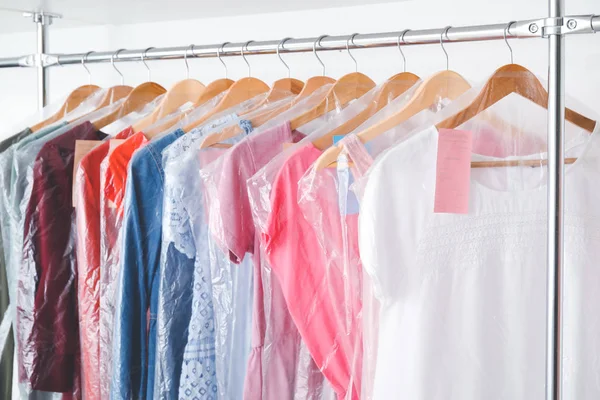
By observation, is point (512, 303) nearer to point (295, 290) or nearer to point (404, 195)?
point (404, 195)

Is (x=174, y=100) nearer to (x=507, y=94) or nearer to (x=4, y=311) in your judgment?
(x=4, y=311)

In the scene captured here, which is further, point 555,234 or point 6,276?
point 6,276

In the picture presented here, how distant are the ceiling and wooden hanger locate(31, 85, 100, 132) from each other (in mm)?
220

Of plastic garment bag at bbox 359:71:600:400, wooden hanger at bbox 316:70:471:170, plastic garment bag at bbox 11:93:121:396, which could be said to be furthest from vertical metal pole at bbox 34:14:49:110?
plastic garment bag at bbox 359:71:600:400

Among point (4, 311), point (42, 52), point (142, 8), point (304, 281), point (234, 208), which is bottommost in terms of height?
point (4, 311)

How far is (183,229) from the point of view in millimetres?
1454

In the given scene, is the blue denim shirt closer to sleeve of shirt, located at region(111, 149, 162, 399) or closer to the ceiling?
sleeve of shirt, located at region(111, 149, 162, 399)

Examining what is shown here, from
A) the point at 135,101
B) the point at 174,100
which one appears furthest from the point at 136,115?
the point at 174,100

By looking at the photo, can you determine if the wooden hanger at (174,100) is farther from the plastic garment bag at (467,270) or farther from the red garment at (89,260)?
the plastic garment bag at (467,270)

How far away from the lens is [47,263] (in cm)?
164

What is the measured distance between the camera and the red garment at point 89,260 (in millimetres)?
1589

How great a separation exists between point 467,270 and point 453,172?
5.8 inches

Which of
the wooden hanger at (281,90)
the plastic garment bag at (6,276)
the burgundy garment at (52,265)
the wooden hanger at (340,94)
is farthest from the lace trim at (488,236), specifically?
the plastic garment bag at (6,276)

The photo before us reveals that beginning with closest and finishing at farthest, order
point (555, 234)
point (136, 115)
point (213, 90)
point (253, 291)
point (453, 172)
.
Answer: point (555, 234) → point (453, 172) → point (253, 291) → point (213, 90) → point (136, 115)
